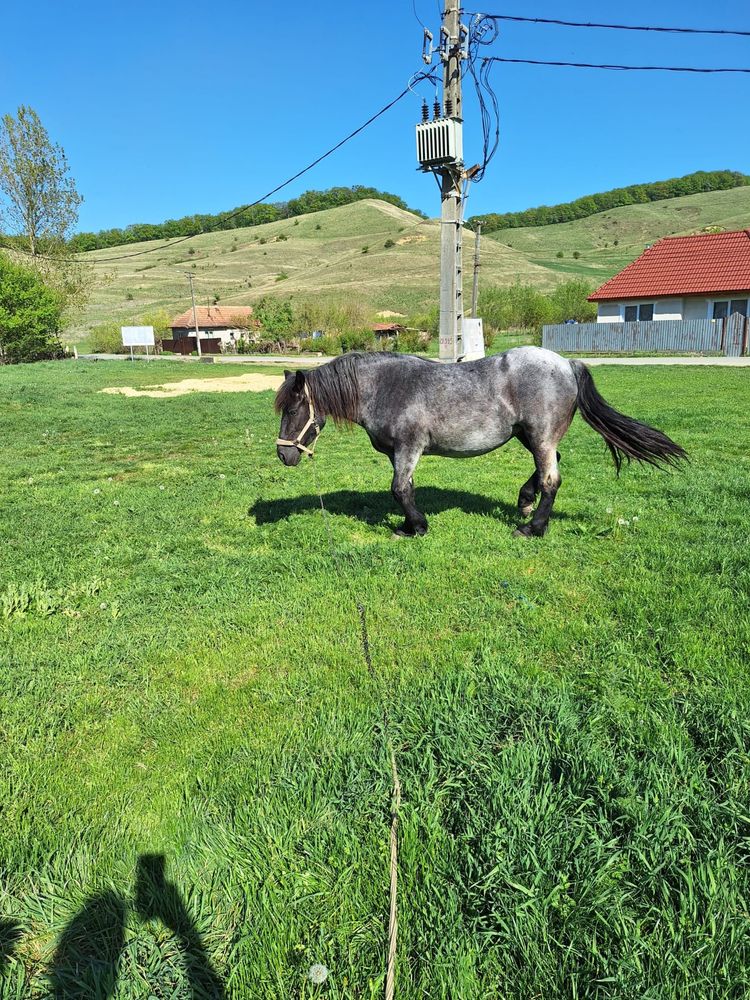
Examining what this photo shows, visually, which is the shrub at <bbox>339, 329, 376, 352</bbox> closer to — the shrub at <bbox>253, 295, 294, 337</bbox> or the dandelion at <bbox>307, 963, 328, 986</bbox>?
the shrub at <bbox>253, 295, 294, 337</bbox>

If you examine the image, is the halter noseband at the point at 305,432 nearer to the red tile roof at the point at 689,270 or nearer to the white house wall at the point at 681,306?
the red tile roof at the point at 689,270

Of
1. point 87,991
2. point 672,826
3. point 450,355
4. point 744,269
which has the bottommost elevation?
point 87,991

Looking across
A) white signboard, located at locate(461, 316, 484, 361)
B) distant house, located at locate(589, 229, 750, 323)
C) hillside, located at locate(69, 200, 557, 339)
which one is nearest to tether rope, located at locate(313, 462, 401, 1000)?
white signboard, located at locate(461, 316, 484, 361)

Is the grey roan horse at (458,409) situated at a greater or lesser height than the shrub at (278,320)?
lesser

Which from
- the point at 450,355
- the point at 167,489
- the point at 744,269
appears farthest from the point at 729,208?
the point at 167,489

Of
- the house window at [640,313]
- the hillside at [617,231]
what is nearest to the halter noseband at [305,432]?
the house window at [640,313]

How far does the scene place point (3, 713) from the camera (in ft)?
10.6

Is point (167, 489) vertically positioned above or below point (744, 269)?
below

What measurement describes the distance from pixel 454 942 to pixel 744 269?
139 feet

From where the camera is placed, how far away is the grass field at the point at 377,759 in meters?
1.88

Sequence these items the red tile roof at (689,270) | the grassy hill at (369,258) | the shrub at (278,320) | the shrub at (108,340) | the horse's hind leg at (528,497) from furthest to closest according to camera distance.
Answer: the grassy hill at (369,258) → the shrub at (108,340) → the shrub at (278,320) → the red tile roof at (689,270) → the horse's hind leg at (528,497)

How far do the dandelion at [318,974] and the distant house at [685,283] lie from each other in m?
40.3

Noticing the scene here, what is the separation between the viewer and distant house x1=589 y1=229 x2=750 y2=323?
34.9 metres

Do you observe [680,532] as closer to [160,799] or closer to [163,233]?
[160,799]
